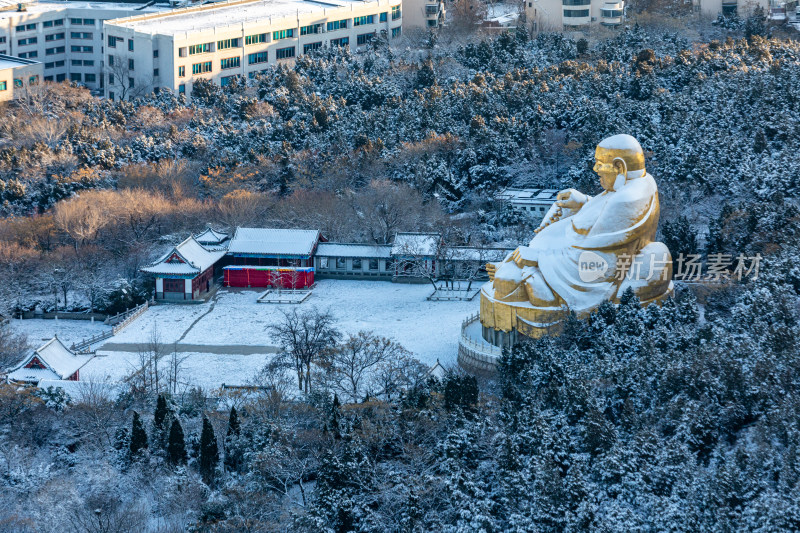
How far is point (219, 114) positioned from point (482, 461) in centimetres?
3576

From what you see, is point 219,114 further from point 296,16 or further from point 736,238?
point 736,238

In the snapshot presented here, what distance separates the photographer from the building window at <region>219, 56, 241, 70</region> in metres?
72.2

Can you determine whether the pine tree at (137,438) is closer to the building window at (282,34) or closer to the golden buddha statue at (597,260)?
the golden buddha statue at (597,260)

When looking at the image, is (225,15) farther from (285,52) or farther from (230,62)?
(230,62)

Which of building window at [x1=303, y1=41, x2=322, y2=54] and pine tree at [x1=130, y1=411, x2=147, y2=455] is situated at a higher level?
building window at [x1=303, y1=41, x2=322, y2=54]

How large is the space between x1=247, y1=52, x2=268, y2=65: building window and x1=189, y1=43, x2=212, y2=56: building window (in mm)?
2432

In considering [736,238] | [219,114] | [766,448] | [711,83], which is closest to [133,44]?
[219,114]

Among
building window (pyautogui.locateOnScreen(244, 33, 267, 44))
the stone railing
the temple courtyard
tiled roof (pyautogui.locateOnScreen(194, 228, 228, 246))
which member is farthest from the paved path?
building window (pyautogui.locateOnScreen(244, 33, 267, 44))

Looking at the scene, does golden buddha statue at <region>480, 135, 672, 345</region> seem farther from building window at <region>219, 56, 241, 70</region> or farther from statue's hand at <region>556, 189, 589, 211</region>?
building window at <region>219, 56, 241, 70</region>

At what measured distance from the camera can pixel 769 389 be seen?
32531 millimetres

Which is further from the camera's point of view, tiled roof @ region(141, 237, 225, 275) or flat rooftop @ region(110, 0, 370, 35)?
flat rooftop @ region(110, 0, 370, 35)

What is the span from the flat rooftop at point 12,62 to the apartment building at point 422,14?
19.9 m

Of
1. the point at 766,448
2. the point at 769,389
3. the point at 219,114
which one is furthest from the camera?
the point at 219,114

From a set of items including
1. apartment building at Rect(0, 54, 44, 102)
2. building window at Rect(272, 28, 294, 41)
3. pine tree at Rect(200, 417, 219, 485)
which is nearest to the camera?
pine tree at Rect(200, 417, 219, 485)
